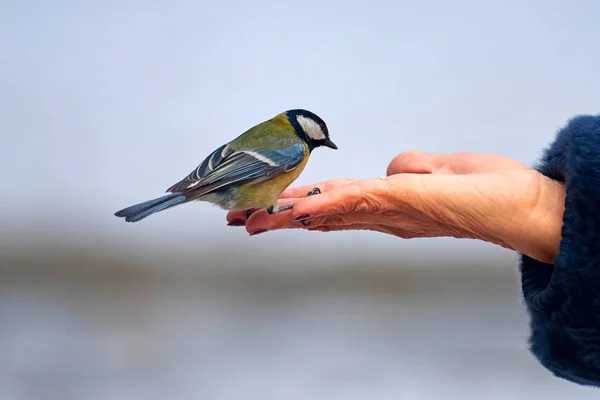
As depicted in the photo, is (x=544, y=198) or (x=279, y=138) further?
(x=279, y=138)

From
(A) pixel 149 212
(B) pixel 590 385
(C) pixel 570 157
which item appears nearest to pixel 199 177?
(A) pixel 149 212

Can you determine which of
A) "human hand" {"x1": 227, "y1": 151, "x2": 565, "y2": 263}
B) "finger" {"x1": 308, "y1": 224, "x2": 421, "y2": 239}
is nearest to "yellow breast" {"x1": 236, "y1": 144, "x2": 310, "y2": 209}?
"finger" {"x1": 308, "y1": 224, "x2": 421, "y2": 239}

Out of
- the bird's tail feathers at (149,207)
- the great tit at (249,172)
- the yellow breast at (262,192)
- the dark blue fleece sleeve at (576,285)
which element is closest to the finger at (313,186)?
the great tit at (249,172)

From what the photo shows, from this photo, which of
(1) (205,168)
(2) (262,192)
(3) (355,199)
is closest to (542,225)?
(3) (355,199)

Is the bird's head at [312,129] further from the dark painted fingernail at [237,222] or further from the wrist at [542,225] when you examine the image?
the wrist at [542,225]

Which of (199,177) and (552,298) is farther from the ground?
(199,177)

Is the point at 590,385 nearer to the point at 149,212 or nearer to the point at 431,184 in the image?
the point at 431,184
